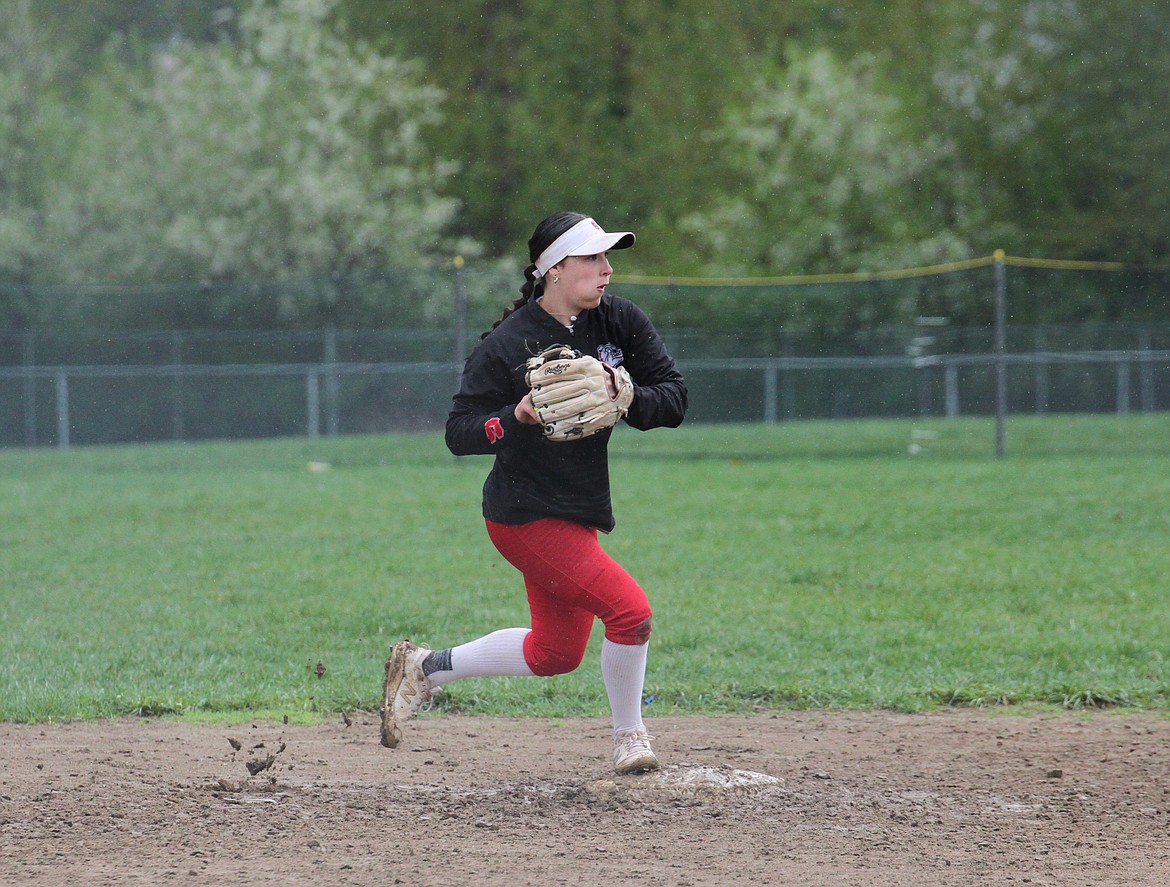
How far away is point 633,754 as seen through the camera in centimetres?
457

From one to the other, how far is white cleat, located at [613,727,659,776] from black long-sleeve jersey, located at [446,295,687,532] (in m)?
0.72

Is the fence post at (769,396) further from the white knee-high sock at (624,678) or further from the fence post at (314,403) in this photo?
the white knee-high sock at (624,678)

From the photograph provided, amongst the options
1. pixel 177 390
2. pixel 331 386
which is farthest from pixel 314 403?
pixel 177 390

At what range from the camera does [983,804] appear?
434cm

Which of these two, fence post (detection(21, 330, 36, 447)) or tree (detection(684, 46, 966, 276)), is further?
tree (detection(684, 46, 966, 276))

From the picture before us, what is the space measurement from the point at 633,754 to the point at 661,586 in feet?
13.0

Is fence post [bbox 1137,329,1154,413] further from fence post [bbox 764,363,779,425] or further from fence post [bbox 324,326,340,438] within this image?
fence post [bbox 324,326,340,438]

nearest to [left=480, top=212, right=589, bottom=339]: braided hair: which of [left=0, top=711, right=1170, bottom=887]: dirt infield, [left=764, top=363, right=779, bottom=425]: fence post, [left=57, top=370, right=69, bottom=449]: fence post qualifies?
[left=0, top=711, right=1170, bottom=887]: dirt infield

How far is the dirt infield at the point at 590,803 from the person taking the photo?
369 centimetres

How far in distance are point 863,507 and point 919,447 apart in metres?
5.14

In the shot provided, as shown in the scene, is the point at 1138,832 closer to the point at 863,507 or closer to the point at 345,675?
the point at 345,675

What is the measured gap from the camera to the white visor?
429 centimetres

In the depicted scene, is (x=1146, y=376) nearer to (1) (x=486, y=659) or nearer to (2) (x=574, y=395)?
(1) (x=486, y=659)

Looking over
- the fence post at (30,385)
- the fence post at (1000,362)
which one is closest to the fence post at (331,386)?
the fence post at (30,385)
